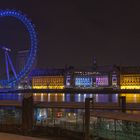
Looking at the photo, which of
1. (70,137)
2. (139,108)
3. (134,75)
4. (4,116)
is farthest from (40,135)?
(134,75)

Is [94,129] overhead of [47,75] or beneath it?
beneath

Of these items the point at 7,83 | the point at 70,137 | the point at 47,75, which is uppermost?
the point at 47,75

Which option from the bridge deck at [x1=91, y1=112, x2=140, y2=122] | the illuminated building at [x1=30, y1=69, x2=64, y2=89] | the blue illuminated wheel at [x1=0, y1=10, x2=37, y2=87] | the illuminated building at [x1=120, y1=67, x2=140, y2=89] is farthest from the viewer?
the illuminated building at [x1=30, y1=69, x2=64, y2=89]

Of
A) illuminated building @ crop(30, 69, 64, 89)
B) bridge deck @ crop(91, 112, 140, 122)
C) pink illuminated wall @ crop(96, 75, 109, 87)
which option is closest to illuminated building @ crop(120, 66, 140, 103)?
pink illuminated wall @ crop(96, 75, 109, 87)

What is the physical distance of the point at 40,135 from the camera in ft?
44.5

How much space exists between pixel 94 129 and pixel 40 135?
2.26 metres

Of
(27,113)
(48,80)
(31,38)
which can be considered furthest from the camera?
(48,80)

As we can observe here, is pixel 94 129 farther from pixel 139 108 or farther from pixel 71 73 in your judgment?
pixel 71 73

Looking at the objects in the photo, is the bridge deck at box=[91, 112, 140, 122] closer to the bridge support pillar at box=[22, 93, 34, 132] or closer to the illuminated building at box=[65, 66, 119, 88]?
the bridge support pillar at box=[22, 93, 34, 132]

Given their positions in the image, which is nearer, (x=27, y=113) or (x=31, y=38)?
(x=27, y=113)

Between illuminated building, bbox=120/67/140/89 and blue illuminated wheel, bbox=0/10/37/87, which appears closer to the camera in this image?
blue illuminated wheel, bbox=0/10/37/87

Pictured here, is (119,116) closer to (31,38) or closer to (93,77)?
(31,38)

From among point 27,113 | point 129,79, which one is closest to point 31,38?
point 27,113

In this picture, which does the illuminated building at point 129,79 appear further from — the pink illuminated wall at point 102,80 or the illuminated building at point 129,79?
the pink illuminated wall at point 102,80
